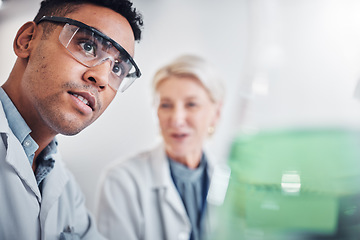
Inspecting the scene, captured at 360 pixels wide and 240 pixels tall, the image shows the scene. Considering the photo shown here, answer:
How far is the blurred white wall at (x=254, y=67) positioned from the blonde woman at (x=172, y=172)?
0.03m

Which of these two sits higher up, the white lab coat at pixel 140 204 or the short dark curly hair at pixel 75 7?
the short dark curly hair at pixel 75 7

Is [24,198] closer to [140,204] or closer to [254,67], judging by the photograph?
[140,204]

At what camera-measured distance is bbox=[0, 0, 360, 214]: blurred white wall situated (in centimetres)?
71

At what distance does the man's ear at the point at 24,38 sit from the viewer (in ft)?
1.79

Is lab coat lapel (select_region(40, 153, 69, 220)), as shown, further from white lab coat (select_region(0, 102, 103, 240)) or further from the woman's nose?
the woman's nose

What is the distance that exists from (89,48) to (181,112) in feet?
→ 0.89

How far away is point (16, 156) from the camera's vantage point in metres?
0.51

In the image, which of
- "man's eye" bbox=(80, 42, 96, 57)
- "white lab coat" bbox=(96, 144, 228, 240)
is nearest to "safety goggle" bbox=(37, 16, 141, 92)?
"man's eye" bbox=(80, 42, 96, 57)

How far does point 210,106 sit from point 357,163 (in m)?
0.35

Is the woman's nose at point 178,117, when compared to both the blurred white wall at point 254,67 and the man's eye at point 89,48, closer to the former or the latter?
the blurred white wall at point 254,67

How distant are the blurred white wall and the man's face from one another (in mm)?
139

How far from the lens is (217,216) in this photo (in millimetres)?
729

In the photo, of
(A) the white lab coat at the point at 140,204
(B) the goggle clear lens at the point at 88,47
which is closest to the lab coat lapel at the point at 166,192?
(A) the white lab coat at the point at 140,204

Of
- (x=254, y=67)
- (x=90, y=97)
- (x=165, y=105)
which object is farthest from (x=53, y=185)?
(x=254, y=67)
